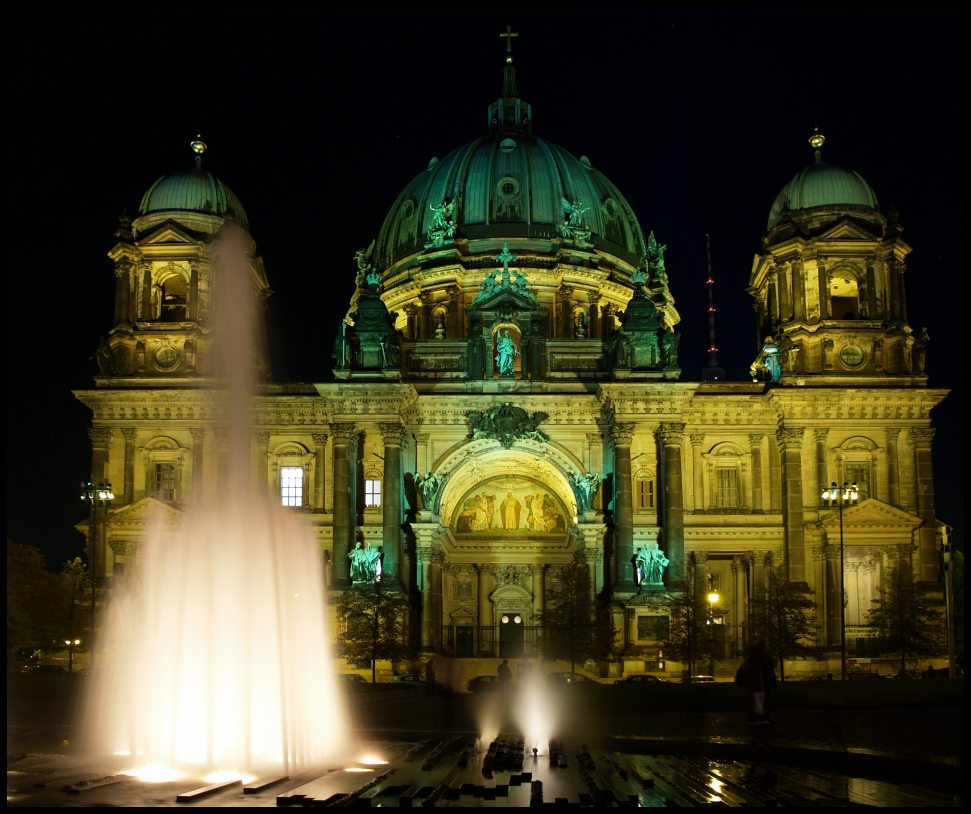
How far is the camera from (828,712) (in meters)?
35.7

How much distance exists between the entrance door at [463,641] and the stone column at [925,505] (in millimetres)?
23928

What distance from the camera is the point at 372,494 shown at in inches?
2687

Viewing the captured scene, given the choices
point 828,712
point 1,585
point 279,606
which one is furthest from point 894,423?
point 1,585

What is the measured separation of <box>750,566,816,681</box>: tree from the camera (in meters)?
60.2

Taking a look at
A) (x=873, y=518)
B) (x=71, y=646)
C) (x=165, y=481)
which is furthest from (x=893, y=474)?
(x=71, y=646)

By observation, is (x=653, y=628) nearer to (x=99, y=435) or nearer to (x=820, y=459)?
(x=820, y=459)

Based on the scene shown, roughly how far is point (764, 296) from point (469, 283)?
17.7m

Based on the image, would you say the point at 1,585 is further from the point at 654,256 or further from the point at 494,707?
the point at 654,256

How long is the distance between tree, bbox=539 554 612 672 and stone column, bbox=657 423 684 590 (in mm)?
4207

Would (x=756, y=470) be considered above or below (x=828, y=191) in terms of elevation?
below

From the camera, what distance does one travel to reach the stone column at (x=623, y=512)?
65.1 m

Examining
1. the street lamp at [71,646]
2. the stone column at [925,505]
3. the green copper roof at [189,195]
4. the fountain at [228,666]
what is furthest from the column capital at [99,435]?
the fountain at [228,666]

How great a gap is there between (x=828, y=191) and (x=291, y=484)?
32391 millimetres

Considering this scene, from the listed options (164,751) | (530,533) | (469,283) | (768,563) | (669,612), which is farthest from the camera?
(469,283)
